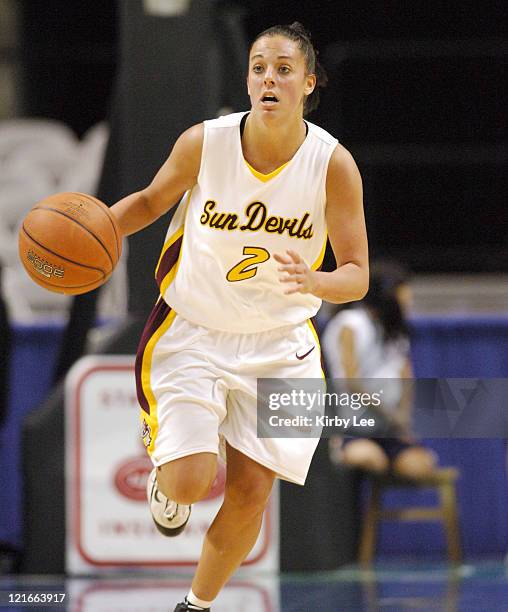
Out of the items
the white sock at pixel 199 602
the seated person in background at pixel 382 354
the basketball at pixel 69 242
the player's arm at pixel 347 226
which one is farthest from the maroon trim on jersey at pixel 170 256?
the seated person in background at pixel 382 354

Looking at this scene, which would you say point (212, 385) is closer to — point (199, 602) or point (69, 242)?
point (69, 242)

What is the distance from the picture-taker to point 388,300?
7.00m

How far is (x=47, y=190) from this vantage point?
412 inches

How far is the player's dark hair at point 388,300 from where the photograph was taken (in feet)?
22.9

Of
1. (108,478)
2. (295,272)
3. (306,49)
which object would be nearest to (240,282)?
(295,272)

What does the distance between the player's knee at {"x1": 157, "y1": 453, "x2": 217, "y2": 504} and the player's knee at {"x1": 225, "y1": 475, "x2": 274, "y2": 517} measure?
0.39 feet

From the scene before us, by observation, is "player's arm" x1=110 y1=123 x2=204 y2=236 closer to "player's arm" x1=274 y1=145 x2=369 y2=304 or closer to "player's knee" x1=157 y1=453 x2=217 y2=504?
"player's arm" x1=274 y1=145 x2=369 y2=304

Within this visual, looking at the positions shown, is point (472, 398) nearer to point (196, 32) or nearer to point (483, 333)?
point (483, 333)

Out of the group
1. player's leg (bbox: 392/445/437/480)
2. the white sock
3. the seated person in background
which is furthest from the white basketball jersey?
player's leg (bbox: 392/445/437/480)

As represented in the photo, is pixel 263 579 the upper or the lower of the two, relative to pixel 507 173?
lower

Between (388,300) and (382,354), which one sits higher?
(388,300)

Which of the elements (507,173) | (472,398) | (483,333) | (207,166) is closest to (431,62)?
(507,173)

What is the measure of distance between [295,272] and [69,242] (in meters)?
0.80

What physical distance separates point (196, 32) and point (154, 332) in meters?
2.24
